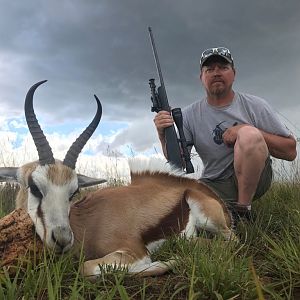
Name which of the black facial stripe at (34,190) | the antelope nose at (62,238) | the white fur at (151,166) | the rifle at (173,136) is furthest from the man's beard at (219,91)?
the antelope nose at (62,238)

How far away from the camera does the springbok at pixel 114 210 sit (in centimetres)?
329

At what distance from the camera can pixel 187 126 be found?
592 cm

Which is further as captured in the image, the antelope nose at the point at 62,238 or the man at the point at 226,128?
the man at the point at 226,128

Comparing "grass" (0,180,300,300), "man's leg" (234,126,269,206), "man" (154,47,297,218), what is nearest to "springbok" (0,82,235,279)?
"grass" (0,180,300,300)

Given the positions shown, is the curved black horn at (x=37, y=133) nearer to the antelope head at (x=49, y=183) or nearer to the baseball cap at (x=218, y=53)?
the antelope head at (x=49, y=183)

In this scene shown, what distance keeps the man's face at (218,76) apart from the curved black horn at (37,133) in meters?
2.46

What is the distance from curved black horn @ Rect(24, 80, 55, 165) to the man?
1.79m

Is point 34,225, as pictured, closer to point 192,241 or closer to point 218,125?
point 192,241

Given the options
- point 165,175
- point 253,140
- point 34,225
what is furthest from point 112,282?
point 253,140

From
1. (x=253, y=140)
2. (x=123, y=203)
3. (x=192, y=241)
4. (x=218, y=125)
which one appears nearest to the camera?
(x=192, y=241)

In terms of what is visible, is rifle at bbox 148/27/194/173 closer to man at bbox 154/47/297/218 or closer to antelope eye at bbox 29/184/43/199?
man at bbox 154/47/297/218

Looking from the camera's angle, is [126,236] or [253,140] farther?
[253,140]

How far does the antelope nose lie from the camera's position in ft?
10.4

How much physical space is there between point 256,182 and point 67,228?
2600 millimetres
